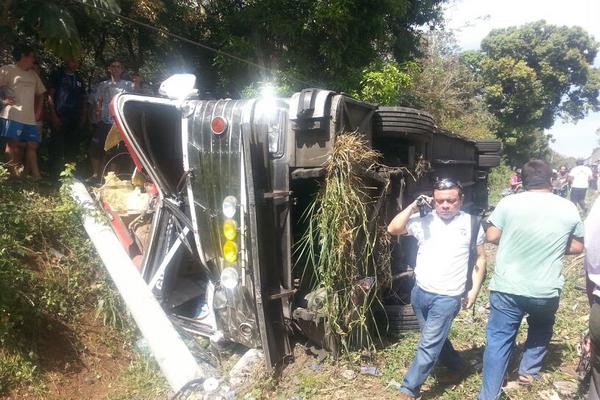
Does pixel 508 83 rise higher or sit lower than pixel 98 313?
higher

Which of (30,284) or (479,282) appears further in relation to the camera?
(30,284)

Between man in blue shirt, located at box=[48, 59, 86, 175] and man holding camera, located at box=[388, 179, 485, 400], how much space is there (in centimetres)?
490

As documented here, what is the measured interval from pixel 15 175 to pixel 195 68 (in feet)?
17.2

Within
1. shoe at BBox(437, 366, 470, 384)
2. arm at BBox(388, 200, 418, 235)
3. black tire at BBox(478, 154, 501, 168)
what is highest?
black tire at BBox(478, 154, 501, 168)

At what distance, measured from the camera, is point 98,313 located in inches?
165

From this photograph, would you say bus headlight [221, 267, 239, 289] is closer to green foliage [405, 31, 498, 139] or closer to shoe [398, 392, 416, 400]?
shoe [398, 392, 416, 400]

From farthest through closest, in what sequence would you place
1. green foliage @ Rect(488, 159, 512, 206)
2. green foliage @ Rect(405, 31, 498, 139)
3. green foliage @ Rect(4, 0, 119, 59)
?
green foliage @ Rect(488, 159, 512, 206), green foliage @ Rect(405, 31, 498, 139), green foliage @ Rect(4, 0, 119, 59)

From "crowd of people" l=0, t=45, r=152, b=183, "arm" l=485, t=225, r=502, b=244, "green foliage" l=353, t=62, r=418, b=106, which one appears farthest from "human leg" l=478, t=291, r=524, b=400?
"green foliage" l=353, t=62, r=418, b=106

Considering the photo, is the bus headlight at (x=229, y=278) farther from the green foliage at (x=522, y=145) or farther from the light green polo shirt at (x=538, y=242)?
the green foliage at (x=522, y=145)

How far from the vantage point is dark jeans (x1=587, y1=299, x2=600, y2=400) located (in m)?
2.37

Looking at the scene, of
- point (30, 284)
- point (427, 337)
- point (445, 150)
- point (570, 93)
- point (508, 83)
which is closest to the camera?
point (427, 337)

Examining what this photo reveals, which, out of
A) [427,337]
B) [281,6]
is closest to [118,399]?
[427,337]

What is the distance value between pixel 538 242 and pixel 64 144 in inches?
240

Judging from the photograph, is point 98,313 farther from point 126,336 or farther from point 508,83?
point 508,83
